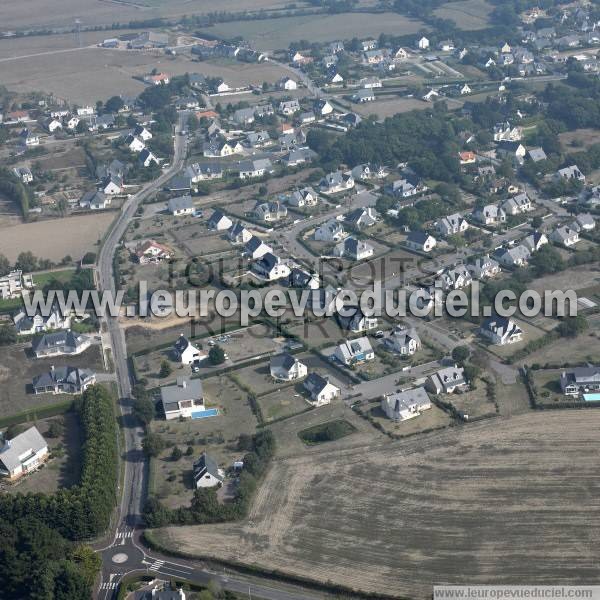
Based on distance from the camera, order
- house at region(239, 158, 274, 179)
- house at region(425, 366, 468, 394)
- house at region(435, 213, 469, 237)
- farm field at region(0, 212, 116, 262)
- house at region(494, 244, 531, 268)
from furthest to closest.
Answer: house at region(239, 158, 274, 179), farm field at region(0, 212, 116, 262), house at region(435, 213, 469, 237), house at region(494, 244, 531, 268), house at region(425, 366, 468, 394)

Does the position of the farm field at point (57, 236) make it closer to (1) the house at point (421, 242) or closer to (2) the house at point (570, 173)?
(1) the house at point (421, 242)

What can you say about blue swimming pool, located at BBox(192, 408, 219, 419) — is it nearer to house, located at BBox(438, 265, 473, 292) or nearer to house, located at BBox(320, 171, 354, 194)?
house, located at BBox(438, 265, 473, 292)

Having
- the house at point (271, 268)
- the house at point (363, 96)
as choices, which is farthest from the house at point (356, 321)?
the house at point (363, 96)

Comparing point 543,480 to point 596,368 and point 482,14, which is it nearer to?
point 596,368

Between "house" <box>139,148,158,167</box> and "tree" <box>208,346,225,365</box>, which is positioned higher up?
"house" <box>139,148,158,167</box>

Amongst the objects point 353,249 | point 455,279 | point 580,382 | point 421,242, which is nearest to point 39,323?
point 353,249

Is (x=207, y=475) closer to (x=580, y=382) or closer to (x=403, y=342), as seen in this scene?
(x=403, y=342)

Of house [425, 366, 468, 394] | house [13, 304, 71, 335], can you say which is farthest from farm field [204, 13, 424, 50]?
house [425, 366, 468, 394]
